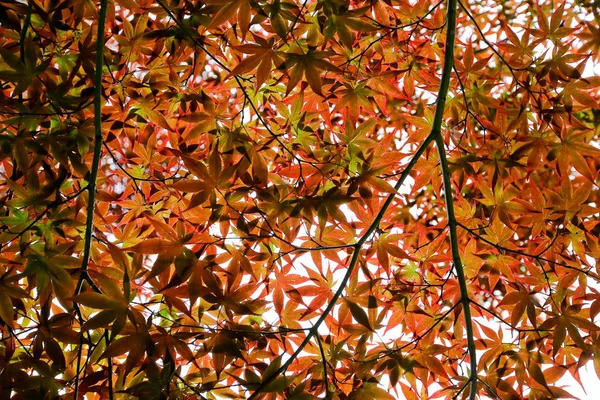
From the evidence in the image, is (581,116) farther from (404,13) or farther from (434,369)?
(434,369)

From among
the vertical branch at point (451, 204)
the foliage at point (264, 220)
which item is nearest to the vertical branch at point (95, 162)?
the foliage at point (264, 220)

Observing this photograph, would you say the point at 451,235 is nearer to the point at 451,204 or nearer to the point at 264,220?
the point at 451,204

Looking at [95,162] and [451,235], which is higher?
[95,162]

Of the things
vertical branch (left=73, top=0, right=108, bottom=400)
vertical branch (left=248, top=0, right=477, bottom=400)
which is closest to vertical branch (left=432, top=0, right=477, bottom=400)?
vertical branch (left=248, top=0, right=477, bottom=400)

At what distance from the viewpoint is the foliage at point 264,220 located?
951mm

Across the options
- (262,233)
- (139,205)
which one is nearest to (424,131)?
(262,233)

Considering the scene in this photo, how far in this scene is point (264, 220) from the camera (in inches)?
43.8

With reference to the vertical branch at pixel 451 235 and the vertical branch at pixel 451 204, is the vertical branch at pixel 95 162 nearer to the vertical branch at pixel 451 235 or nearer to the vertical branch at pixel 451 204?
the vertical branch at pixel 451 235

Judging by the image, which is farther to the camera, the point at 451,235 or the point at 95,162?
the point at 451,235

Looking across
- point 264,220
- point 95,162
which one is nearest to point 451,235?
point 264,220

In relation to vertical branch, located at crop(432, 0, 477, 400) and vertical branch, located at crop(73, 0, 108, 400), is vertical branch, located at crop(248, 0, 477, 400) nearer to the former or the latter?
vertical branch, located at crop(432, 0, 477, 400)

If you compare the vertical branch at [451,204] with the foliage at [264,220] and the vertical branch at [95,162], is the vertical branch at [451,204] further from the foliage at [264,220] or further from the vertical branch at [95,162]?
the vertical branch at [95,162]

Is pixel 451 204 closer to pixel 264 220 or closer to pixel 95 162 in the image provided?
pixel 264 220

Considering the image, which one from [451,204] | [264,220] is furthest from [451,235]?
[264,220]
